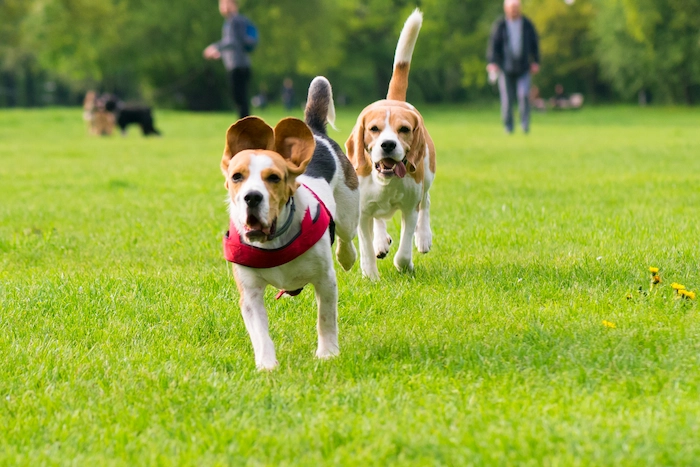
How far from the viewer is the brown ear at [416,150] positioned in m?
5.54

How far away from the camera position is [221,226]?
786cm

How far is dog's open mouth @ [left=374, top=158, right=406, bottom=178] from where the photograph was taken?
17.6 feet

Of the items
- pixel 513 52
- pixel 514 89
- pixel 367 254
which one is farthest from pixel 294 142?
pixel 514 89

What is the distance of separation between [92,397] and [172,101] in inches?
2041

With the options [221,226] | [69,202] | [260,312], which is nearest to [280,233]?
[260,312]

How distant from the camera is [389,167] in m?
5.40

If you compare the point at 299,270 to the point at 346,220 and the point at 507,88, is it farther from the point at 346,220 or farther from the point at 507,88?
the point at 507,88

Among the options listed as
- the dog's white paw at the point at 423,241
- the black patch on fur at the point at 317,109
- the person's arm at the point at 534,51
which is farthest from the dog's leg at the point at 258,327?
the person's arm at the point at 534,51

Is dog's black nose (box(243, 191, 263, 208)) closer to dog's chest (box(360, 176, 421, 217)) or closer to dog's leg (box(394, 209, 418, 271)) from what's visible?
dog's chest (box(360, 176, 421, 217))

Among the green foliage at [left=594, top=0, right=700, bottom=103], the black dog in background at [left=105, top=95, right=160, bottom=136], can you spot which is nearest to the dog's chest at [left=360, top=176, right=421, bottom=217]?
the black dog in background at [left=105, top=95, right=160, bottom=136]

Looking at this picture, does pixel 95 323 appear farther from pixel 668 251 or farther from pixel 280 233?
pixel 668 251

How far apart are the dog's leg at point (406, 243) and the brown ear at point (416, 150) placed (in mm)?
331

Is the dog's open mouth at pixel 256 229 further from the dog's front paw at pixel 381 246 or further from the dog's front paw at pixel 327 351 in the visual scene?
the dog's front paw at pixel 381 246

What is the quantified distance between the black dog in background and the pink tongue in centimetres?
2018
